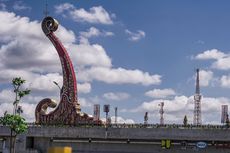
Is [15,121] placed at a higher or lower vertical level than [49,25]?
lower

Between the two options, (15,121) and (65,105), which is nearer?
(15,121)

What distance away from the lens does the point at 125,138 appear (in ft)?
306

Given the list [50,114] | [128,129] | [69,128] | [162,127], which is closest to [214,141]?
[162,127]

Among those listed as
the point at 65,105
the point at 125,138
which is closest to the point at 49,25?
the point at 65,105

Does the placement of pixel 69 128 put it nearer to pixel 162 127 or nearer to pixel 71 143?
pixel 71 143

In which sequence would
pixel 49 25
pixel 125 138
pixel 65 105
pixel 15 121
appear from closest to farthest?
pixel 15 121 → pixel 125 138 → pixel 65 105 → pixel 49 25

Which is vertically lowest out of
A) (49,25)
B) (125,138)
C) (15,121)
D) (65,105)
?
(125,138)

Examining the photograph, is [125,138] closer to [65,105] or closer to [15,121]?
[65,105]

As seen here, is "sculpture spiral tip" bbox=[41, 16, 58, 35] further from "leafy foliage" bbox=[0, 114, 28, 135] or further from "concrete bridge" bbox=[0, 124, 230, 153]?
"leafy foliage" bbox=[0, 114, 28, 135]

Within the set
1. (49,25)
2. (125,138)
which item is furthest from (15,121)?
(49,25)

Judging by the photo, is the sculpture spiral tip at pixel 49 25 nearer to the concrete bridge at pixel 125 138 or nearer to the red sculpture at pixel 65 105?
the red sculpture at pixel 65 105

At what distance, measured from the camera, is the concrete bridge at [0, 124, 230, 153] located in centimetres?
8794

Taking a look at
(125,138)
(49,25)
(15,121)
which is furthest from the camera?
(49,25)

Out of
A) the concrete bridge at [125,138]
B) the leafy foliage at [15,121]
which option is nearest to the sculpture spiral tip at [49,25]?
the concrete bridge at [125,138]
